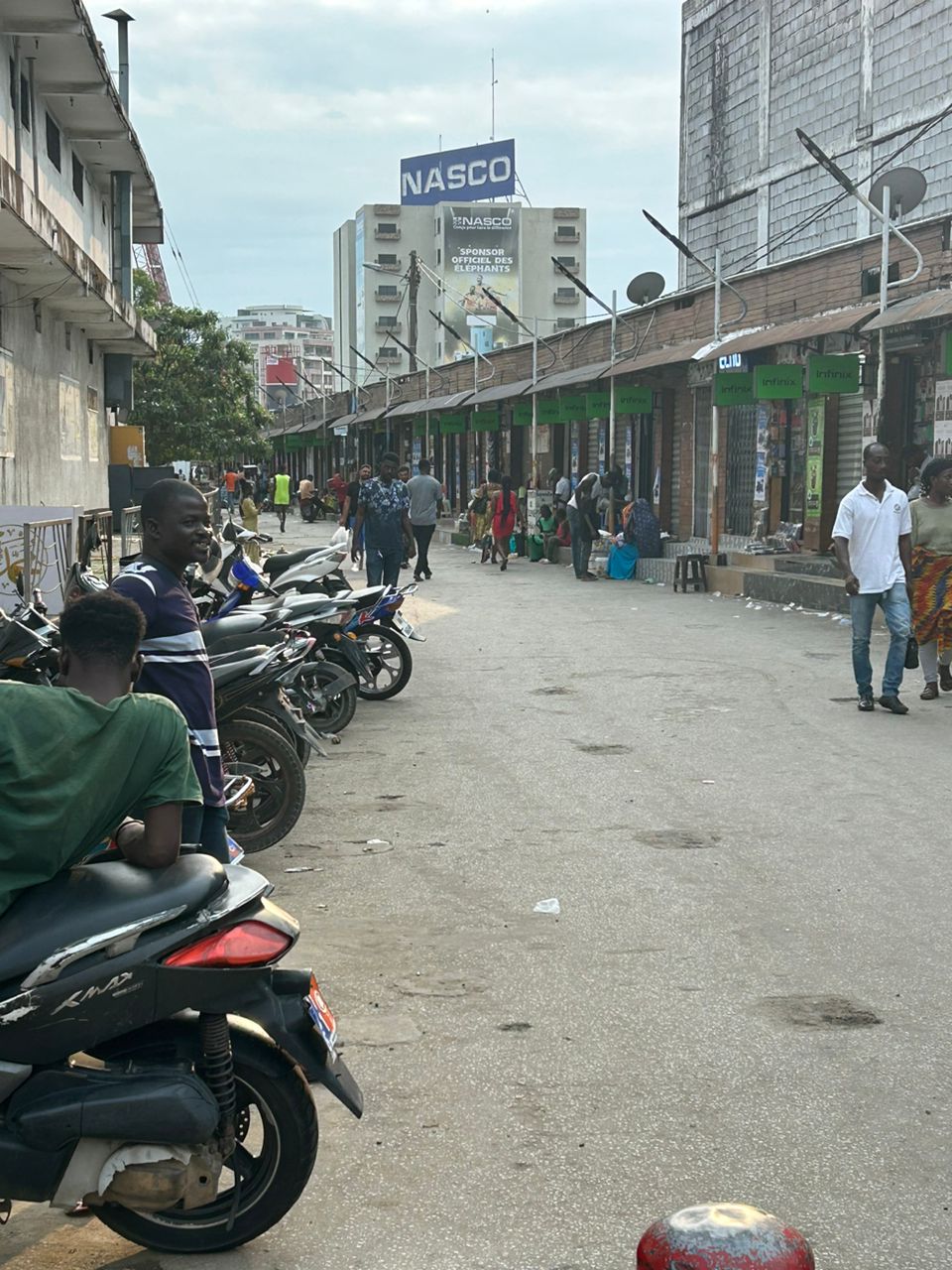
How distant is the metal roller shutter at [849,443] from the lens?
2147cm

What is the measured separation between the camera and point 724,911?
6.07 metres

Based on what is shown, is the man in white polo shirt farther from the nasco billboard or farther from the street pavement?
the nasco billboard

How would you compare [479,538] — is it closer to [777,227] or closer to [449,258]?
[777,227]

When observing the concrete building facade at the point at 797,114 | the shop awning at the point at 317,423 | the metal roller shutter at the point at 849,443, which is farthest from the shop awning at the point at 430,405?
the metal roller shutter at the point at 849,443

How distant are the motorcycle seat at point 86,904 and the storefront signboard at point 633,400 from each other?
24.7 metres

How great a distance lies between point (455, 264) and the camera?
110062mm

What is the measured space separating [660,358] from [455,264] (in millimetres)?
88184

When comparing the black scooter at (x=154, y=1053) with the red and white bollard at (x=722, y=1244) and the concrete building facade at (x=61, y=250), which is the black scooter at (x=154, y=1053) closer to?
the red and white bollard at (x=722, y=1244)

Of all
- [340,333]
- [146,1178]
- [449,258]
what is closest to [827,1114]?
[146,1178]

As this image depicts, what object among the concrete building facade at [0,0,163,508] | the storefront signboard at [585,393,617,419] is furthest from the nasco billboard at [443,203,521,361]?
the concrete building facade at [0,0,163,508]

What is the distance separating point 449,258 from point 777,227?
7533 centimetres

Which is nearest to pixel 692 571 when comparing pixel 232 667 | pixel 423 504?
pixel 423 504

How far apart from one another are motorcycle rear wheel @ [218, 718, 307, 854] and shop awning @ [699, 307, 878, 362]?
468 inches

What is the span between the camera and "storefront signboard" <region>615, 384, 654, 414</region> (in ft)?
90.0
